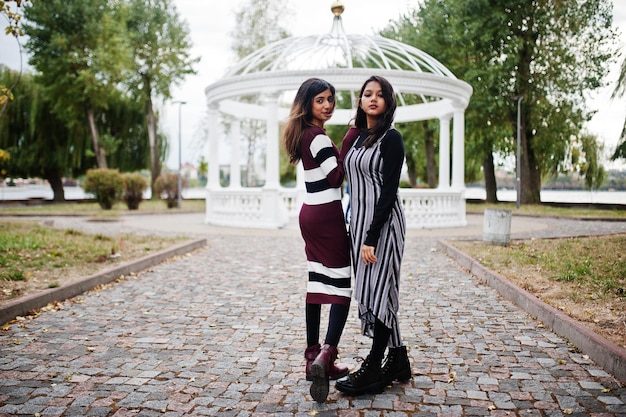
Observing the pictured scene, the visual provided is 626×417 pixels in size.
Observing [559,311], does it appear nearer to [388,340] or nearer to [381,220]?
[388,340]

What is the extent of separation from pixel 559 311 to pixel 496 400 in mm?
2113

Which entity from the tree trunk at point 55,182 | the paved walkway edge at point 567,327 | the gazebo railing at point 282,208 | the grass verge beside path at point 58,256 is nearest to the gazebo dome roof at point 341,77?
the gazebo railing at point 282,208

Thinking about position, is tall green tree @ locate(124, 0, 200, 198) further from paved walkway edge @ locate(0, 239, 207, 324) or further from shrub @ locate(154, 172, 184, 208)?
paved walkway edge @ locate(0, 239, 207, 324)

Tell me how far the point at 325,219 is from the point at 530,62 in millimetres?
26784

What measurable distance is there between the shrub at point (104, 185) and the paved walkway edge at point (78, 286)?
14.9 m

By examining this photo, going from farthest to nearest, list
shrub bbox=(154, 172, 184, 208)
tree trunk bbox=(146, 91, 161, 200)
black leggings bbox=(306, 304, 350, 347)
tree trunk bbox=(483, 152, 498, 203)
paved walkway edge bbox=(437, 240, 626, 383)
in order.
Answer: tree trunk bbox=(146, 91, 161, 200) → tree trunk bbox=(483, 152, 498, 203) → shrub bbox=(154, 172, 184, 208) → paved walkway edge bbox=(437, 240, 626, 383) → black leggings bbox=(306, 304, 350, 347)

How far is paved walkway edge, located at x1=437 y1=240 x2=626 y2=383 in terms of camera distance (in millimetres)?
3777


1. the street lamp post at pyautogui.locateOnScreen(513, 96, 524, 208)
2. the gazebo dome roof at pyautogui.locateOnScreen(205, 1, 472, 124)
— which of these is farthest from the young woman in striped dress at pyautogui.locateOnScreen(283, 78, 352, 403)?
the street lamp post at pyautogui.locateOnScreen(513, 96, 524, 208)

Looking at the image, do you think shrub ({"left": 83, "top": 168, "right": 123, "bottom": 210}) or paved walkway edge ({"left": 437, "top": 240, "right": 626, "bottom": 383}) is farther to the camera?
shrub ({"left": 83, "top": 168, "right": 123, "bottom": 210})

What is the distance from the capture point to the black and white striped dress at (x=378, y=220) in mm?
3406

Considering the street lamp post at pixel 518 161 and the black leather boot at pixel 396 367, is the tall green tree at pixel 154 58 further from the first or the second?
the black leather boot at pixel 396 367

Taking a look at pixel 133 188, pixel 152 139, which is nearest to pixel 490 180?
pixel 133 188

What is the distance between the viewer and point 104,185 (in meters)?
23.9

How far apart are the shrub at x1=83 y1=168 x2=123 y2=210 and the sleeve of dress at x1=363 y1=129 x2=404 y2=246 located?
22487mm
